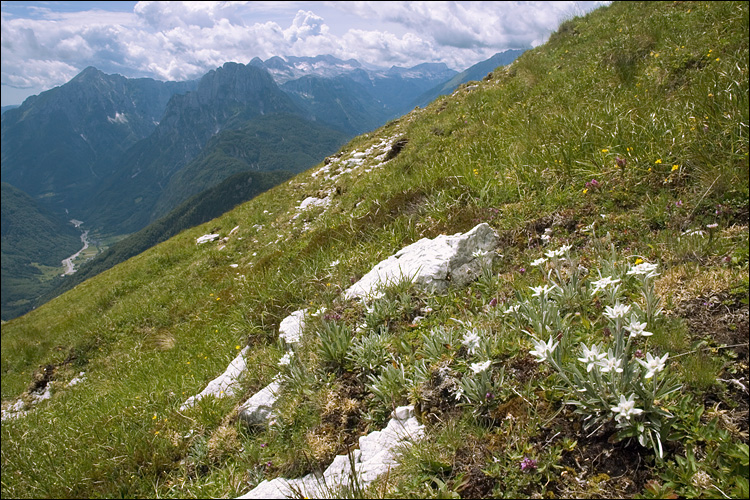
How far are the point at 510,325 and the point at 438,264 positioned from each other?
56.7 inches

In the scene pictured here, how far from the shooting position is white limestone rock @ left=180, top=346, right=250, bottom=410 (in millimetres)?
4625

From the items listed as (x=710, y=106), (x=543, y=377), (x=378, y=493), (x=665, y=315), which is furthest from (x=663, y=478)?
(x=710, y=106)

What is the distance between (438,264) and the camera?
4473 millimetres

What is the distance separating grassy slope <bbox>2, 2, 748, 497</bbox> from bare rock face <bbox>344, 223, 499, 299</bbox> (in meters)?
A: 0.22

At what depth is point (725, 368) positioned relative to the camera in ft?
7.73

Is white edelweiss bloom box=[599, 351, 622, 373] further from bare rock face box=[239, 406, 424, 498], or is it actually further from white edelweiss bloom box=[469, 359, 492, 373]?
bare rock face box=[239, 406, 424, 498]

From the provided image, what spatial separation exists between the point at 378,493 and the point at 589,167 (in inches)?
197

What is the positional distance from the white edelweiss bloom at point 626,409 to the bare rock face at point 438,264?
2067 millimetres

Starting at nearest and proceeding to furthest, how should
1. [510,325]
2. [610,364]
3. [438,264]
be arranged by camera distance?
[610,364] < [510,325] < [438,264]

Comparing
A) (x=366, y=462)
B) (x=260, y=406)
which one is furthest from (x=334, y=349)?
(x=366, y=462)

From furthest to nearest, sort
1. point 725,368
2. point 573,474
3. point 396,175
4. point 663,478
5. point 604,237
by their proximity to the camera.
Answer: point 396,175, point 604,237, point 725,368, point 573,474, point 663,478

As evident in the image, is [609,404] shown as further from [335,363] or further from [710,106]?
[710,106]

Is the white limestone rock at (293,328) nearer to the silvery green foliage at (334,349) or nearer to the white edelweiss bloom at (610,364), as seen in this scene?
the silvery green foliage at (334,349)

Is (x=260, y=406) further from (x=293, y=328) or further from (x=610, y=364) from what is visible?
(x=610, y=364)
